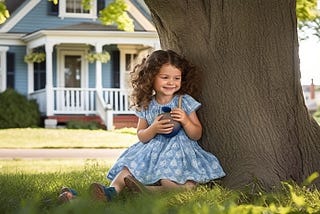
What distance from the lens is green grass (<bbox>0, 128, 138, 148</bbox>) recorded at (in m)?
20.1

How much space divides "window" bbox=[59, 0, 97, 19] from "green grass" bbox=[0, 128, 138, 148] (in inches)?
287

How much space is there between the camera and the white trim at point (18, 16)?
2891cm

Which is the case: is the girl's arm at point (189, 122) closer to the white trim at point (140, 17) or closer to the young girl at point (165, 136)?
the young girl at point (165, 136)

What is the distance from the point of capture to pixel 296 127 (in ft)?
20.7

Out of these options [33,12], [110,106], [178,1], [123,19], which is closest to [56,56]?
[33,12]

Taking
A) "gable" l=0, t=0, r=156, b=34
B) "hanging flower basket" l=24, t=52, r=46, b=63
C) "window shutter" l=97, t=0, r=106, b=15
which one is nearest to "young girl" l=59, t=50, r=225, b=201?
"hanging flower basket" l=24, t=52, r=46, b=63

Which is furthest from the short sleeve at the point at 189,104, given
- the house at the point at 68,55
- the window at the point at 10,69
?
the window at the point at 10,69

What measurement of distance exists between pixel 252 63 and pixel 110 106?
20.7 m

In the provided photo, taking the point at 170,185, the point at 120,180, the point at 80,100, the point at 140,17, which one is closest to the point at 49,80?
the point at 80,100

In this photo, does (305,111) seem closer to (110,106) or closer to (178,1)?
(178,1)

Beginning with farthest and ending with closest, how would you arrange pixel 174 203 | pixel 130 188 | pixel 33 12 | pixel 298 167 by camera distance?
pixel 33 12 → pixel 298 167 → pixel 130 188 → pixel 174 203

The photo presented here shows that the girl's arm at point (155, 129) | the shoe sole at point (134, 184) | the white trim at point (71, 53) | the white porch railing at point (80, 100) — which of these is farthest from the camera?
the white trim at point (71, 53)

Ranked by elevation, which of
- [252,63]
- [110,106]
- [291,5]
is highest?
[291,5]

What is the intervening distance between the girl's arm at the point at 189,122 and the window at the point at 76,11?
77.9ft
